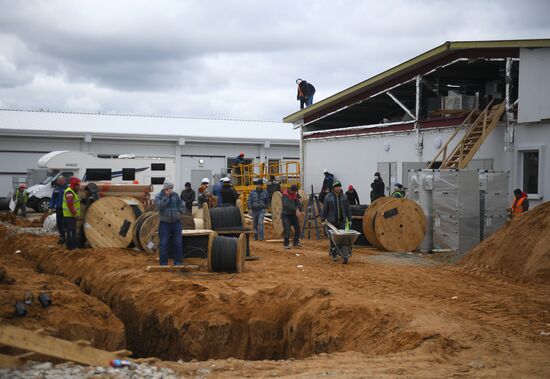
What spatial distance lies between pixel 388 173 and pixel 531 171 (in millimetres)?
6500

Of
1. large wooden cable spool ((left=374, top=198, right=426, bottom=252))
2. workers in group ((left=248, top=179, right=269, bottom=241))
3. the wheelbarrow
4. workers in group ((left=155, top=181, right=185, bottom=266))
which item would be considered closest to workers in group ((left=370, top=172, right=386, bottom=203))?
workers in group ((left=248, top=179, right=269, bottom=241))

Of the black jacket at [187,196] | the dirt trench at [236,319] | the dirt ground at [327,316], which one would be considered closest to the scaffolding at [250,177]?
the black jacket at [187,196]

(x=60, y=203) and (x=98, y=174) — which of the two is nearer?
(x=60, y=203)

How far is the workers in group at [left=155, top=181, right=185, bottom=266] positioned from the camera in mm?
14500

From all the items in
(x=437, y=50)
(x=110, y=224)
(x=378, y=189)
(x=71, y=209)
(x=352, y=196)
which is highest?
(x=437, y=50)

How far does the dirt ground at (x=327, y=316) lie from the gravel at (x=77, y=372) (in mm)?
384

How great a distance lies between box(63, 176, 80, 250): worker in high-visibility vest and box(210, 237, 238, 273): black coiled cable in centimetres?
492

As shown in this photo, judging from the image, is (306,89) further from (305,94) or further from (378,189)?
(378,189)

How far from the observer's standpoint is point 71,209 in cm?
1738

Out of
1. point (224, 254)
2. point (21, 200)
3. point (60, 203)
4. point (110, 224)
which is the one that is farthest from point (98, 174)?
point (224, 254)

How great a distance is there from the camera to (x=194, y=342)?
11.9 m

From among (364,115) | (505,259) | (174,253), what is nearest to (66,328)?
(174,253)

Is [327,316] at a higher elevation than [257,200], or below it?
below

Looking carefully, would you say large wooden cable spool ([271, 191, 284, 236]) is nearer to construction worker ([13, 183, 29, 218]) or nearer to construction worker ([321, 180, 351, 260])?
construction worker ([321, 180, 351, 260])
